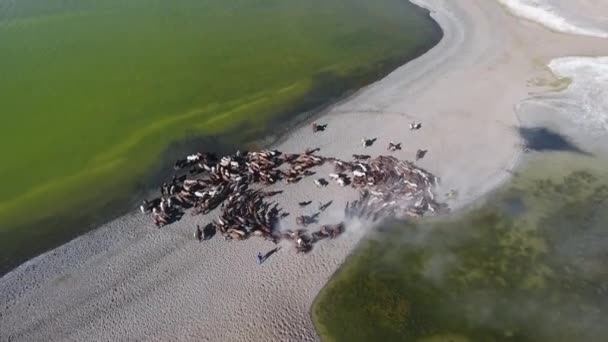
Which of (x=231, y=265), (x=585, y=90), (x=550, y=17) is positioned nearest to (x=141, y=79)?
(x=231, y=265)

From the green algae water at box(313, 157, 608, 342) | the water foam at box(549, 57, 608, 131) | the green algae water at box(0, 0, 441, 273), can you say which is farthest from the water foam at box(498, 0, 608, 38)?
the green algae water at box(313, 157, 608, 342)

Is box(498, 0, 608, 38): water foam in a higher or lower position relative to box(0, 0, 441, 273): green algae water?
higher

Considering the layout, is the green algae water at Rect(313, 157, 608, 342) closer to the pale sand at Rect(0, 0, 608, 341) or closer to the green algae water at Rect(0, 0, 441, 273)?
the pale sand at Rect(0, 0, 608, 341)

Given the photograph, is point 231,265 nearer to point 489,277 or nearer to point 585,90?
point 489,277

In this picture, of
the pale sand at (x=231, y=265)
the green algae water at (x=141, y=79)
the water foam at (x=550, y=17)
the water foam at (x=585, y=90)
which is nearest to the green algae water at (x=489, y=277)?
the pale sand at (x=231, y=265)

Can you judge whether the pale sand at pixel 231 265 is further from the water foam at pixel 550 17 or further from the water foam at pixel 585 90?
the water foam at pixel 550 17
